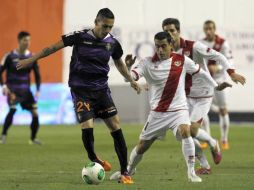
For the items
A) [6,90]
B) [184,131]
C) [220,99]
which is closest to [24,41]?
[6,90]

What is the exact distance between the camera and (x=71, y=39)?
35.6 feet

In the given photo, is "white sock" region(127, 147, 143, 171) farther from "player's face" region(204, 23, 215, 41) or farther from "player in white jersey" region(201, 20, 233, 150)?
"player's face" region(204, 23, 215, 41)

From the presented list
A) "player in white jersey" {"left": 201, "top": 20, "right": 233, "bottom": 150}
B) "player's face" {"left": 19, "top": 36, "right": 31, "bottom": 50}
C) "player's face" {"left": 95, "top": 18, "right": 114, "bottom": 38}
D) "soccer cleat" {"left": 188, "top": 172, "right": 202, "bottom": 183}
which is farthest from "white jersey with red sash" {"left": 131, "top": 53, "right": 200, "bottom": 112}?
"player's face" {"left": 19, "top": 36, "right": 31, "bottom": 50}

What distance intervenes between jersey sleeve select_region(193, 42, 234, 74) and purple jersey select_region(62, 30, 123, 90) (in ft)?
5.69

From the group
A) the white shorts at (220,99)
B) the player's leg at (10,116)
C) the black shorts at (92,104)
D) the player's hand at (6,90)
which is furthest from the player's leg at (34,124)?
the black shorts at (92,104)

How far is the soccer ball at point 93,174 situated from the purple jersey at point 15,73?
8.85m

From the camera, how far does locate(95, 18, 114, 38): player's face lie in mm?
10641

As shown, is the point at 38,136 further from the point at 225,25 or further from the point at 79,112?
the point at 79,112

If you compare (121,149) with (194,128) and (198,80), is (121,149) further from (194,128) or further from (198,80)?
(198,80)

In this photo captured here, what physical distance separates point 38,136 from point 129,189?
12.4 meters

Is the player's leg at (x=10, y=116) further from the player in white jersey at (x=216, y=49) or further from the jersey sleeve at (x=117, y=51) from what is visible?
the jersey sleeve at (x=117, y=51)

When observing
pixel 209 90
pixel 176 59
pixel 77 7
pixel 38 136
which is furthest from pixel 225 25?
pixel 176 59

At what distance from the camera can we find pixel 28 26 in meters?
28.8

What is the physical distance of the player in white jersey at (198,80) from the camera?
12102 millimetres
